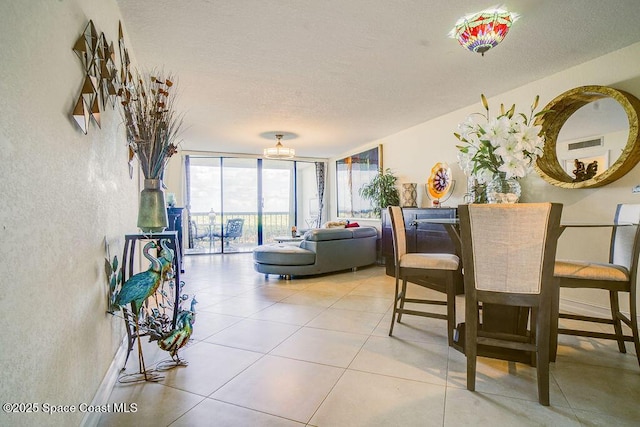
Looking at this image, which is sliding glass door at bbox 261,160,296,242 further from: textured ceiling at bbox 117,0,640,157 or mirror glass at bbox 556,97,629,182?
mirror glass at bbox 556,97,629,182

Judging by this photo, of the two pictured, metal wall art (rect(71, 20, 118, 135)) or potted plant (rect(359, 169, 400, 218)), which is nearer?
metal wall art (rect(71, 20, 118, 135))

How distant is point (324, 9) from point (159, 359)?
271cm

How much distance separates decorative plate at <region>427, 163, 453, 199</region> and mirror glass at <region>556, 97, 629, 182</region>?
146 centimetres

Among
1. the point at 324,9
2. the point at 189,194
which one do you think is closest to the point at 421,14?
the point at 324,9

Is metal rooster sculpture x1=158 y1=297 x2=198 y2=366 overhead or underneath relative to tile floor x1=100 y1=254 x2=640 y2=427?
overhead

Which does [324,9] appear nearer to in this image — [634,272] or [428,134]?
[634,272]

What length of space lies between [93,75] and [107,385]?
1614 millimetres

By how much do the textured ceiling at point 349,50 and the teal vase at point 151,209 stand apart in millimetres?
1266

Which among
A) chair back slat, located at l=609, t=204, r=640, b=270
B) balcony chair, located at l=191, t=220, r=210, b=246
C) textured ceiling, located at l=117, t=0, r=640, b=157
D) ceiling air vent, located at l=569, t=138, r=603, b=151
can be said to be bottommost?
balcony chair, located at l=191, t=220, r=210, b=246

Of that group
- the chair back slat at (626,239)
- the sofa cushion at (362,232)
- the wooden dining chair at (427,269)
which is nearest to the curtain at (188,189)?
the sofa cushion at (362,232)

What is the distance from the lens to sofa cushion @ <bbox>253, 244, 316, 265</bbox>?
4457 millimetres

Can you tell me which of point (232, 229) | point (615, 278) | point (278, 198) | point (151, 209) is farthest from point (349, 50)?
point (278, 198)

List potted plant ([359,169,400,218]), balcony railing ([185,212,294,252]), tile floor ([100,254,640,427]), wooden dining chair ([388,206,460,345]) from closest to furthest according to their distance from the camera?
tile floor ([100,254,640,427]) < wooden dining chair ([388,206,460,345]) < potted plant ([359,169,400,218]) < balcony railing ([185,212,294,252])

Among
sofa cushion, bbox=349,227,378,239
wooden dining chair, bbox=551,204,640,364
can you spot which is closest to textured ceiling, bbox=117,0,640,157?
wooden dining chair, bbox=551,204,640,364
